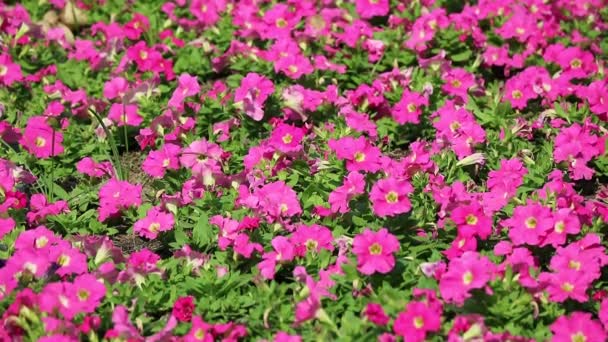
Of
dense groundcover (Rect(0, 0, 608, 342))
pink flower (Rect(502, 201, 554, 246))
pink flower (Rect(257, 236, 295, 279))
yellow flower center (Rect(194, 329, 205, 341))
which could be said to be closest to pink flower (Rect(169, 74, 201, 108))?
dense groundcover (Rect(0, 0, 608, 342))

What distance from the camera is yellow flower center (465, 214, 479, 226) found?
4.32 metres

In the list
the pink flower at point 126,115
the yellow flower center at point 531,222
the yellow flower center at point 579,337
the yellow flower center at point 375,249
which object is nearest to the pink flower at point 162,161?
the pink flower at point 126,115

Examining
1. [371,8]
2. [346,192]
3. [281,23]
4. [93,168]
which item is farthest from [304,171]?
[371,8]

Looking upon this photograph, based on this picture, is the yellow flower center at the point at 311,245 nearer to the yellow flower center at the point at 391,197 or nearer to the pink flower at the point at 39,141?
the yellow flower center at the point at 391,197

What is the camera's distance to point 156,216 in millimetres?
4586

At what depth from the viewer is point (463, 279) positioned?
12.9ft

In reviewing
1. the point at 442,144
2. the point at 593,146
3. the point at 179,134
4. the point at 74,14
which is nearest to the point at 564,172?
the point at 593,146

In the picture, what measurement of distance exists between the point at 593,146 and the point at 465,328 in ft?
5.48

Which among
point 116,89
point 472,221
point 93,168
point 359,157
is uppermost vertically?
point 359,157

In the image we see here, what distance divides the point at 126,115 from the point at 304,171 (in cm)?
125

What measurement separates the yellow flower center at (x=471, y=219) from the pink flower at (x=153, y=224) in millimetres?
1452

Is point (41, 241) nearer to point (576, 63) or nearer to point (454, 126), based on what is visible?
point (454, 126)

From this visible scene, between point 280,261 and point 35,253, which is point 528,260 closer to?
point 280,261

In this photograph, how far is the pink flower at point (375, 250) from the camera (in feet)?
13.2
